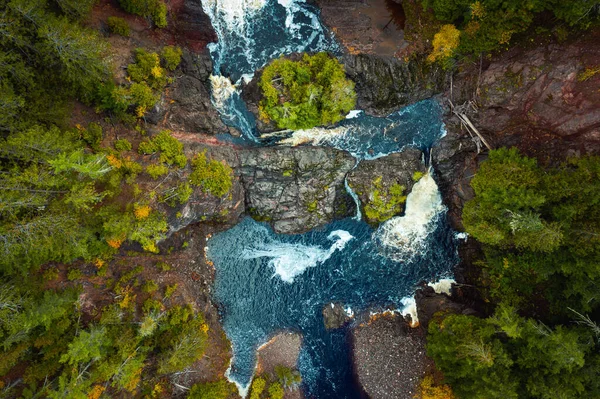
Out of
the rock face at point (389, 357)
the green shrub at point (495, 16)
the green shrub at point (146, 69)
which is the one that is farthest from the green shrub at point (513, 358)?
the green shrub at point (146, 69)

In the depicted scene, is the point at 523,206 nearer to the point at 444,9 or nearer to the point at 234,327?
the point at 444,9

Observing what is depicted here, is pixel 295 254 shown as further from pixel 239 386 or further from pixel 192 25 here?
pixel 192 25

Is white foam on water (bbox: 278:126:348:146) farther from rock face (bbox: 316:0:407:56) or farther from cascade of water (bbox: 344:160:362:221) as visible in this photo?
rock face (bbox: 316:0:407:56)

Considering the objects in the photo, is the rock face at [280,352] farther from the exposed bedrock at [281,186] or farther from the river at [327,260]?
the exposed bedrock at [281,186]

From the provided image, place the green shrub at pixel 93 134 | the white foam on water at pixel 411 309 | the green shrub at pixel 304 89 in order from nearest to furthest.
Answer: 1. the green shrub at pixel 93 134
2. the green shrub at pixel 304 89
3. the white foam on water at pixel 411 309

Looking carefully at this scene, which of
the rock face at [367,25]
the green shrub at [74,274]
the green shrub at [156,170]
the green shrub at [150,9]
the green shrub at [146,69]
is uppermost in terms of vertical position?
the green shrub at [150,9]
